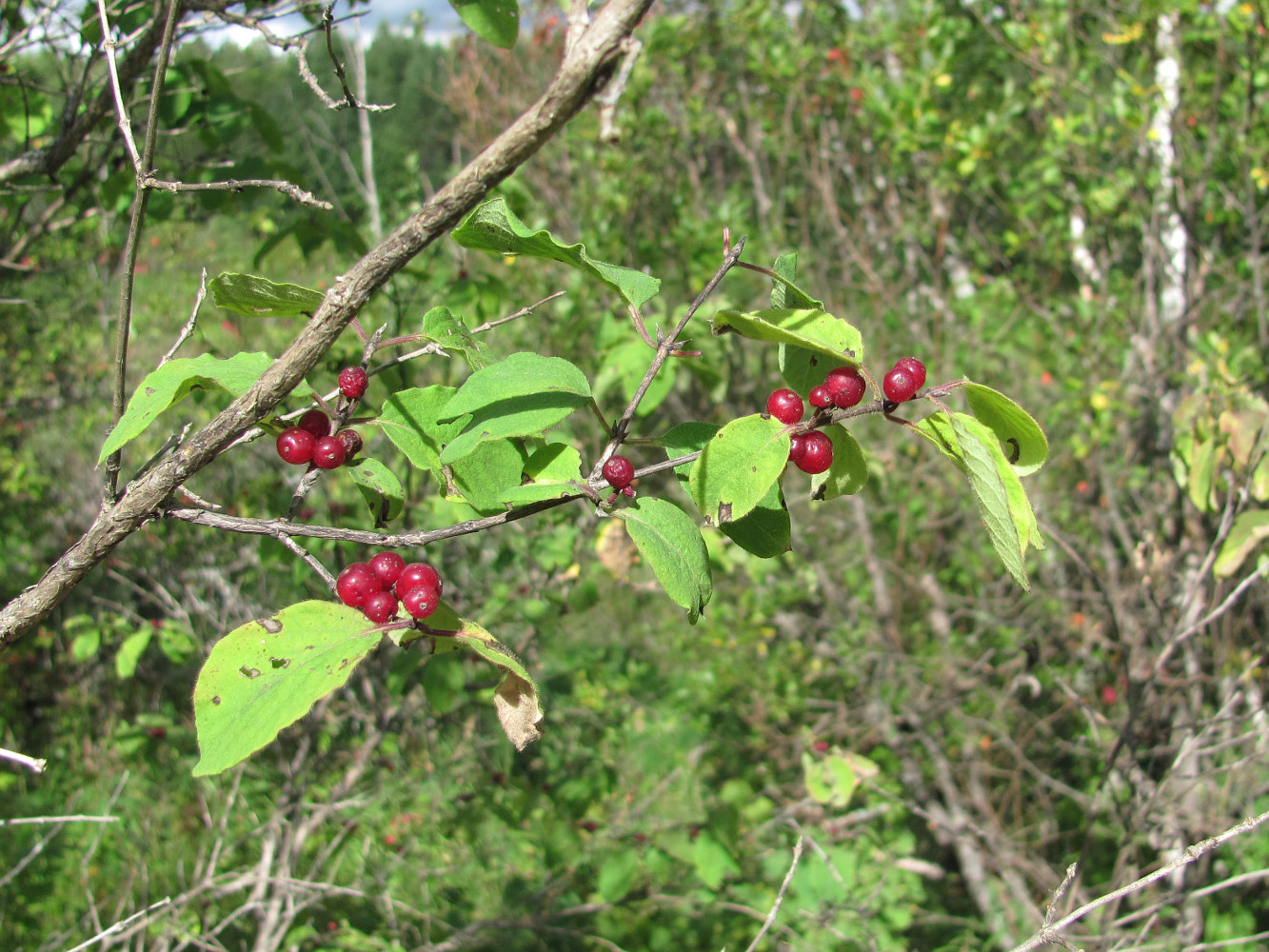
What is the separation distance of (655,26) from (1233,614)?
3.17 m

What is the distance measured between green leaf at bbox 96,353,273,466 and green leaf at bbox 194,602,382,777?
0.18 m

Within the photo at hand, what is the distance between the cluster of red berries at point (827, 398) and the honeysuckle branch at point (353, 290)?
27 centimetres

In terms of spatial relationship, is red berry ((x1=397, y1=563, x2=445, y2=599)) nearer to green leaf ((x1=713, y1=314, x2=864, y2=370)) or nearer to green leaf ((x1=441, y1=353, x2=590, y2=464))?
green leaf ((x1=441, y1=353, x2=590, y2=464))

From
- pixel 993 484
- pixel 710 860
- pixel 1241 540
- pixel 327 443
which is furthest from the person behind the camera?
pixel 710 860

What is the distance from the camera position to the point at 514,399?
2.35 feet

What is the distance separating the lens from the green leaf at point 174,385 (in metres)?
0.66

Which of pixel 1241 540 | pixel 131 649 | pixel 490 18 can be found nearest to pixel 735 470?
pixel 490 18

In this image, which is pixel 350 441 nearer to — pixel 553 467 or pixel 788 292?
pixel 553 467

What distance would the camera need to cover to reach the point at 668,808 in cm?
305

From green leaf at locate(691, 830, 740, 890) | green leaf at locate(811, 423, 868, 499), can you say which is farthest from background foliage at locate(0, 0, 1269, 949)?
green leaf at locate(811, 423, 868, 499)

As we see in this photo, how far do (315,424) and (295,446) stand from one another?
48 millimetres

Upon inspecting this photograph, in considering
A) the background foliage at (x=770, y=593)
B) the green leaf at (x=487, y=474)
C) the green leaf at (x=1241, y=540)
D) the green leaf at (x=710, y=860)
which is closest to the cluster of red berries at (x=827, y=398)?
the green leaf at (x=487, y=474)

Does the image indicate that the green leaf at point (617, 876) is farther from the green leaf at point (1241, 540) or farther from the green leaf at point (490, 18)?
the green leaf at point (490, 18)

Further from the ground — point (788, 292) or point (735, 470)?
A: point (788, 292)
